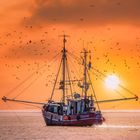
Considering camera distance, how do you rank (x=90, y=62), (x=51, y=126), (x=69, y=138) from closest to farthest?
(x=69, y=138) < (x=90, y=62) < (x=51, y=126)

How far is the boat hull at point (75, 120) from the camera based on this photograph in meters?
161

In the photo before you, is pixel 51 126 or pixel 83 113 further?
pixel 51 126

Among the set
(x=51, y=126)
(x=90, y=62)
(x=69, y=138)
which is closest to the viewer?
(x=69, y=138)

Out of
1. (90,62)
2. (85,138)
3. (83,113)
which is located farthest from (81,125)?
(85,138)

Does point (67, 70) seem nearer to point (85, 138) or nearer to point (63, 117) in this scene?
point (63, 117)

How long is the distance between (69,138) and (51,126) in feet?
142

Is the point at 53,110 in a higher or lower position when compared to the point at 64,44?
lower

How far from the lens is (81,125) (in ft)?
534

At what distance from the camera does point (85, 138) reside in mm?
135000

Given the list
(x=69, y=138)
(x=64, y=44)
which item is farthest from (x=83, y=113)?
(x=69, y=138)

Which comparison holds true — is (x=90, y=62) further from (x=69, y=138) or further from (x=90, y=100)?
(x=69, y=138)

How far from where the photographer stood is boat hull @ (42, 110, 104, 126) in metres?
161

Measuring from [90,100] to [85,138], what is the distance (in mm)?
29824

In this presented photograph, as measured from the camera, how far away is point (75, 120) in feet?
533
